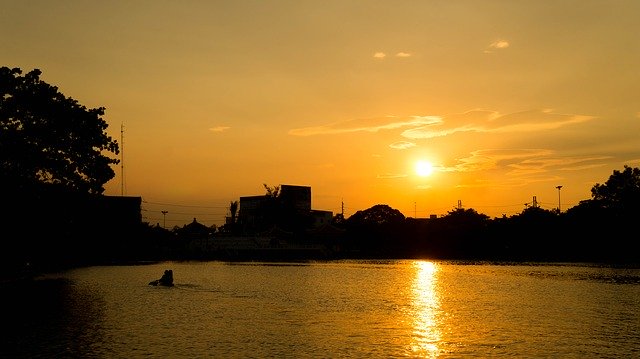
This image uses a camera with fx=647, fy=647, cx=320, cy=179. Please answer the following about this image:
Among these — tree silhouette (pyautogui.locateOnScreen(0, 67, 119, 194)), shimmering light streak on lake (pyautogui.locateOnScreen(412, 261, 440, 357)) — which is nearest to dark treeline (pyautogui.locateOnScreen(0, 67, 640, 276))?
tree silhouette (pyautogui.locateOnScreen(0, 67, 119, 194))

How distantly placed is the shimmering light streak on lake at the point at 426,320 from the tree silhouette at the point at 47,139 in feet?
92.0

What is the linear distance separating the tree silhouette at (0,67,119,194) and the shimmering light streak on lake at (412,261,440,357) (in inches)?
1103

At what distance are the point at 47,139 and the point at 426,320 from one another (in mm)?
32694

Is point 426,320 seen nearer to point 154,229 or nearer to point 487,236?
point 487,236

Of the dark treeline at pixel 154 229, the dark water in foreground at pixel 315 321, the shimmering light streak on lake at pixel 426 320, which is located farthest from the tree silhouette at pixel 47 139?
the shimmering light streak on lake at pixel 426 320

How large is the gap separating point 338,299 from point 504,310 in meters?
11.8

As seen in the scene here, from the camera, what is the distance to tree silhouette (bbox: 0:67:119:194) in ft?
157

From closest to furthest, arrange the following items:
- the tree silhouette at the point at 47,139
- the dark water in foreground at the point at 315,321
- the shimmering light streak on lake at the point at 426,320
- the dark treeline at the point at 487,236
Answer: the dark water in foreground at the point at 315,321
the shimmering light streak on lake at the point at 426,320
the tree silhouette at the point at 47,139
the dark treeline at the point at 487,236

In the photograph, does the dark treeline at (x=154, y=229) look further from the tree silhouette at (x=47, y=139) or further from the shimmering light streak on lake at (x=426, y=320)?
the shimmering light streak on lake at (x=426, y=320)

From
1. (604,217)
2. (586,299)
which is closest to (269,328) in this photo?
(586,299)

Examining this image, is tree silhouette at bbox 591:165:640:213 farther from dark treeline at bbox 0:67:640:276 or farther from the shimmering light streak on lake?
the shimmering light streak on lake

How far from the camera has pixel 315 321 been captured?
34.1 m

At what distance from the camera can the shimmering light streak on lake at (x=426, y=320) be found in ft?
86.6

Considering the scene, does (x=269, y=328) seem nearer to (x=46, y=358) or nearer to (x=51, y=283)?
(x=46, y=358)
